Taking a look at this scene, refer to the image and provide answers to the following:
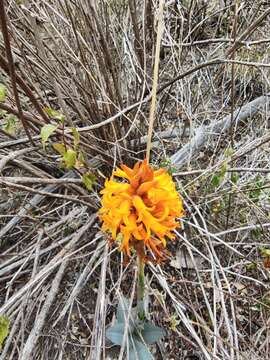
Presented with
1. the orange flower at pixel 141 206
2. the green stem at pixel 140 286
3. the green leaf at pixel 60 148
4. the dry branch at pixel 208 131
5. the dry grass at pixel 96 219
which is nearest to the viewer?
the orange flower at pixel 141 206

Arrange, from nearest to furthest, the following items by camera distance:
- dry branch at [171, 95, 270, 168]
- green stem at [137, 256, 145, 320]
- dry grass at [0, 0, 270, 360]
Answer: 1. green stem at [137, 256, 145, 320]
2. dry grass at [0, 0, 270, 360]
3. dry branch at [171, 95, 270, 168]

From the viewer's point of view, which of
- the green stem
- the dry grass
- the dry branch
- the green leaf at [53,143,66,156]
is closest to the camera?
the green stem

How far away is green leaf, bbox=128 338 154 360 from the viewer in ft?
3.61

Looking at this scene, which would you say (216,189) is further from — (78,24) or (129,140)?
(78,24)

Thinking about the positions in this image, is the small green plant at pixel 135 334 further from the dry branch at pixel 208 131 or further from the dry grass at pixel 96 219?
the dry branch at pixel 208 131

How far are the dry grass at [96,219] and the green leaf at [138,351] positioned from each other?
0.25 feet

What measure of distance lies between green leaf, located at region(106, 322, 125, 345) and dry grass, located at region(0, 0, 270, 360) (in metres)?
0.03

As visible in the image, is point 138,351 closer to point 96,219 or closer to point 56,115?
point 96,219

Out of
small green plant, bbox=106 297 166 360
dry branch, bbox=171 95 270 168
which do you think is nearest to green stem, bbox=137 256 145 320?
small green plant, bbox=106 297 166 360

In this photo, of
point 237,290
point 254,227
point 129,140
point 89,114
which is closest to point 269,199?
point 254,227

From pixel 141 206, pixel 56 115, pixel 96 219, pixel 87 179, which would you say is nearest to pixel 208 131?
pixel 96 219

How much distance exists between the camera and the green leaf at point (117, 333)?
1124mm

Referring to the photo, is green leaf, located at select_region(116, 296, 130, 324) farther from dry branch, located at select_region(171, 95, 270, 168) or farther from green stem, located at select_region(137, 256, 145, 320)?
dry branch, located at select_region(171, 95, 270, 168)

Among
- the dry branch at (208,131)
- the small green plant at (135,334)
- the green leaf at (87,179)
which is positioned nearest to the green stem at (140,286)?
the small green plant at (135,334)
